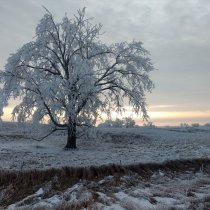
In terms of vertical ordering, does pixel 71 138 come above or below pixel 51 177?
above

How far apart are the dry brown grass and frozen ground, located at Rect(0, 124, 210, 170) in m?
0.98

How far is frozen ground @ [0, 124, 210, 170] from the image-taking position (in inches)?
858

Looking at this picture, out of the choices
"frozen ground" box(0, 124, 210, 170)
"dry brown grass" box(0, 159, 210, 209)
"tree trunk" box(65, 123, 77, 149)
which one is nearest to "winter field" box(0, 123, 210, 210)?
"dry brown grass" box(0, 159, 210, 209)

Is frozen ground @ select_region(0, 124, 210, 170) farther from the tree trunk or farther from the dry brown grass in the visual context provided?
the dry brown grass

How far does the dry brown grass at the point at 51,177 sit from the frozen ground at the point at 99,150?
38.8 inches

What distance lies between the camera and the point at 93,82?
28.0m

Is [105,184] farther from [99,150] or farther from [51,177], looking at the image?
[99,150]

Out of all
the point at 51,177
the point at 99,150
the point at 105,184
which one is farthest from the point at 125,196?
the point at 99,150

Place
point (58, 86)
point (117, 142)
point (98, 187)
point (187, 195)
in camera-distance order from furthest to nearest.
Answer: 1. point (117, 142)
2. point (58, 86)
3. point (98, 187)
4. point (187, 195)

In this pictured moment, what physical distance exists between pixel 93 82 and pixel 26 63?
576 cm

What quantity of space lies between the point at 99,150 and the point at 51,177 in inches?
491

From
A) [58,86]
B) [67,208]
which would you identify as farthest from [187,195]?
[58,86]

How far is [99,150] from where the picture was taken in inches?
1166

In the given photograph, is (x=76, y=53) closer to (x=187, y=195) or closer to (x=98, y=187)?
(x=98, y=187)
